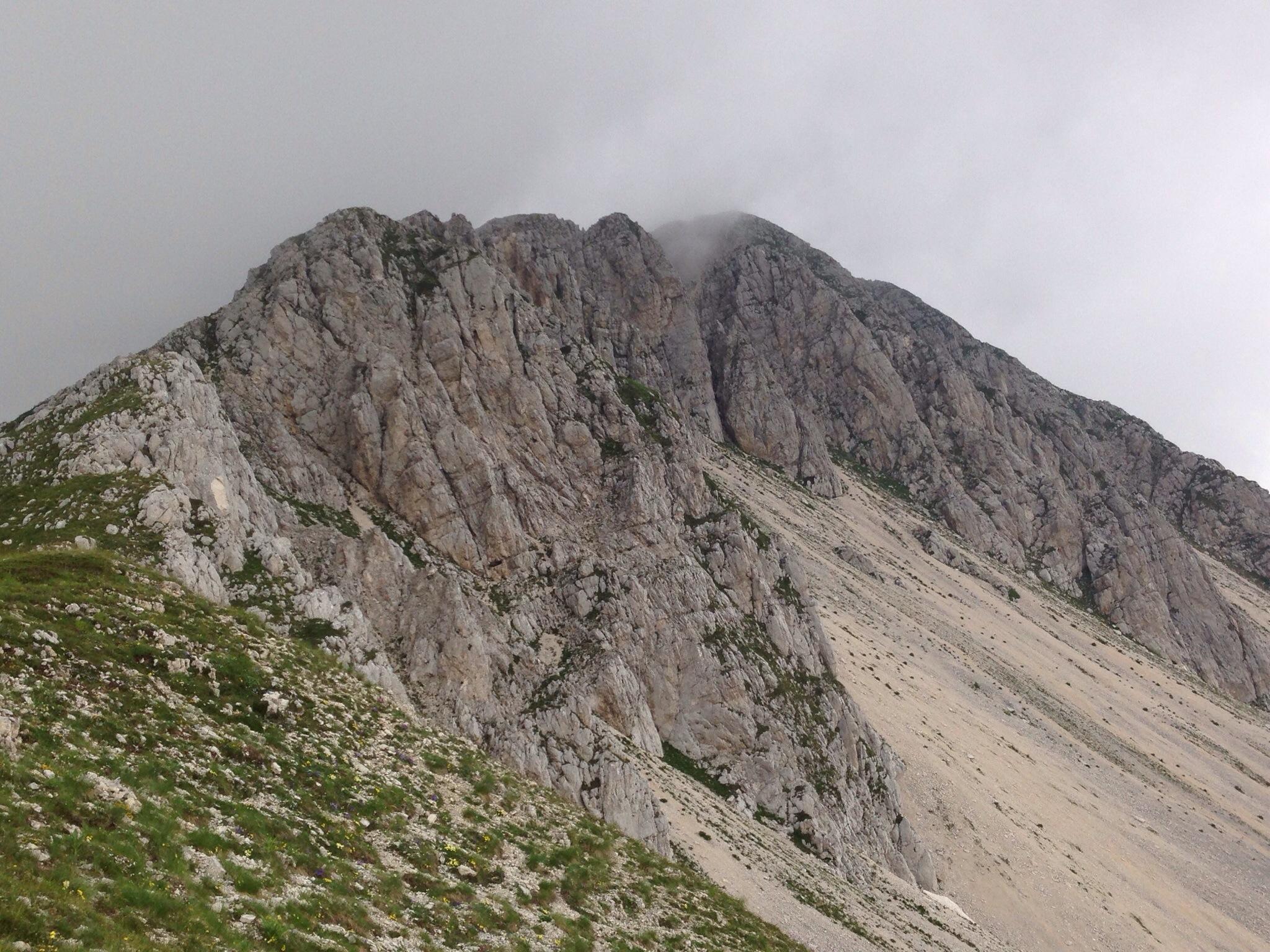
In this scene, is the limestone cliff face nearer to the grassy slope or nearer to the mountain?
the mountain

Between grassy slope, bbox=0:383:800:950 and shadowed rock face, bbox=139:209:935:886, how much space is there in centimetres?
1358

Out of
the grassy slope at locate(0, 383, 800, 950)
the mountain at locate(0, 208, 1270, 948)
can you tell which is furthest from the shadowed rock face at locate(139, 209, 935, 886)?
the grassy slope at locate(0, 383, 800, 950)

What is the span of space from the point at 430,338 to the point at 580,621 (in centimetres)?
2993

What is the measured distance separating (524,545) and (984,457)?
145 metres

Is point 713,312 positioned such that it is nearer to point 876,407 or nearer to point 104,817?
point 876,407

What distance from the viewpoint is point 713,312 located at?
185 m

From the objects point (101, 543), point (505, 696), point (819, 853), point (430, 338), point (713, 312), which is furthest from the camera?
point (713, 312)

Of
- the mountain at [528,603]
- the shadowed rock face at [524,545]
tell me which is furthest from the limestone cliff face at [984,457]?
the shadowed rock face at [524,545]

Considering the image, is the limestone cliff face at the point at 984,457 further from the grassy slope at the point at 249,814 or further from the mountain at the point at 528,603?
the grassy slope at the point at 249,814

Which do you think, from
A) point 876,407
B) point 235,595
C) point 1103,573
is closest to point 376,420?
point 235,595

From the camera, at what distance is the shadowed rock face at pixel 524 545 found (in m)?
41.5

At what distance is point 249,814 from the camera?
14820mm

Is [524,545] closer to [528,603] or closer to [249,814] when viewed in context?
[528,603]

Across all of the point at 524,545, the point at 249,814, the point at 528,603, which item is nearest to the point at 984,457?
the point at 524,545
